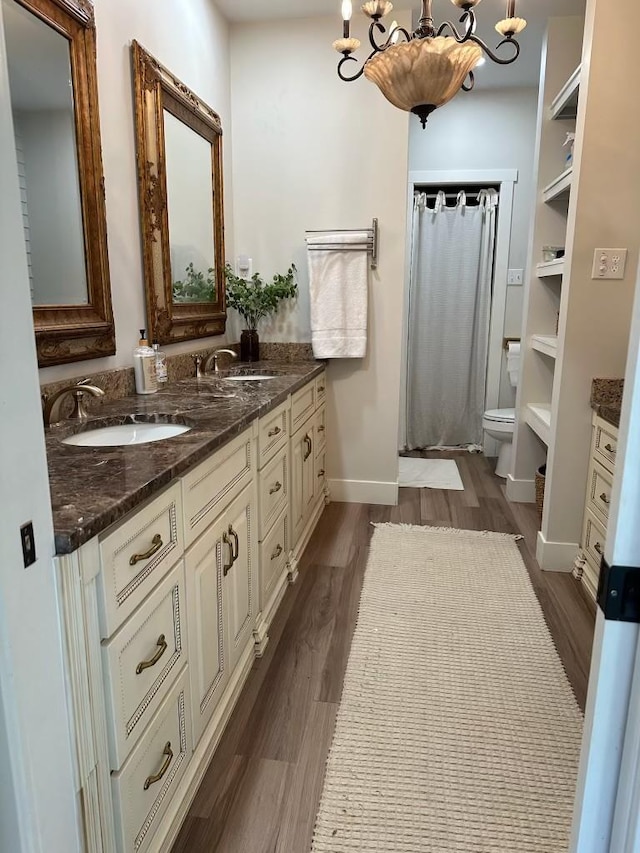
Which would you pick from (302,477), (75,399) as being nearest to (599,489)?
(302,477)

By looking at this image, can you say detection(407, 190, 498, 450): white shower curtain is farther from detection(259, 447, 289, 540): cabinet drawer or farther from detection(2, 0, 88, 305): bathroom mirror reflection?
detection(2, 0, 88, 305): bathroom mirror reflection

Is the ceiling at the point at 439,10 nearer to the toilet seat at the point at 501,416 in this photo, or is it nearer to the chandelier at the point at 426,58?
the chandelier at the point at 426,58

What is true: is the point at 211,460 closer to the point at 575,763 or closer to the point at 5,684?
the point at 5,684

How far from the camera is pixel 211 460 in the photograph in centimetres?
140

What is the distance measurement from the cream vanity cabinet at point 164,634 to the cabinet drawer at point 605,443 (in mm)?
1304

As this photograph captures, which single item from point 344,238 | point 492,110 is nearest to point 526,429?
point 344,238

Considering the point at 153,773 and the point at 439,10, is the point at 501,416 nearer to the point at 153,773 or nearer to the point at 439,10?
the point at 439,10

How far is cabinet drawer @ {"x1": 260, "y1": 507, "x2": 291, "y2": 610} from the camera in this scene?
6.49 ft

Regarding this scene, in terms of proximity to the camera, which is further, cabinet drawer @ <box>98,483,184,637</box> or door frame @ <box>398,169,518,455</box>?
door frame @ <box>398,169,518,455</box>

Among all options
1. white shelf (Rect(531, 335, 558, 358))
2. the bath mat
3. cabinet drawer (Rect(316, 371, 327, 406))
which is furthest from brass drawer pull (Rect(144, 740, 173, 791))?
→ the bath mat

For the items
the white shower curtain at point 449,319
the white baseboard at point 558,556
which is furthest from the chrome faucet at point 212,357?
the white shower curtain at point 449,319

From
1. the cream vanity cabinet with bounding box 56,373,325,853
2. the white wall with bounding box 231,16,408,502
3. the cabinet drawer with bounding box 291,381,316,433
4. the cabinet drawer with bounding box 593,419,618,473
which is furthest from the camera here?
the white wall with bounding box 231,16,408,502

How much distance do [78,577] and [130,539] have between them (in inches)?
6.7

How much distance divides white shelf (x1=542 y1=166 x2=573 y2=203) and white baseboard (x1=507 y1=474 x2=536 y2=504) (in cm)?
161
